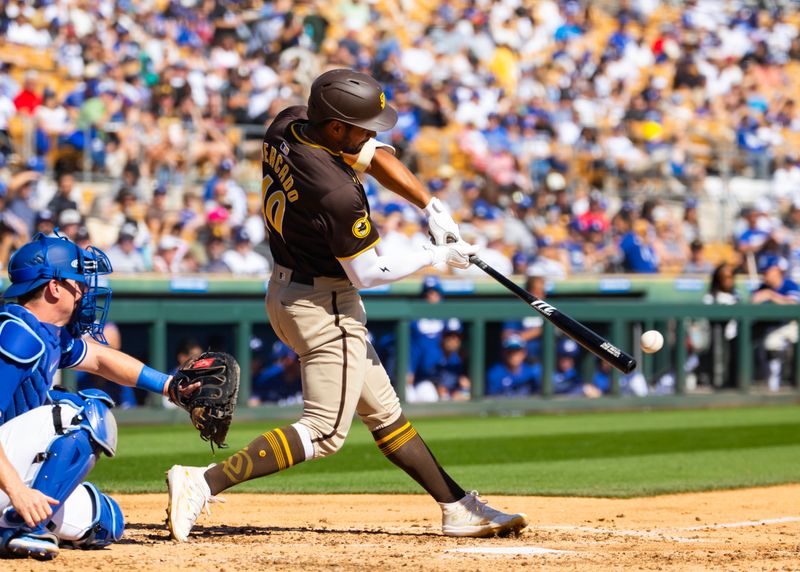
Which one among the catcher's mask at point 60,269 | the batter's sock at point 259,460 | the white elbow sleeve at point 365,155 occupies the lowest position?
the batter's sock at point 259,460

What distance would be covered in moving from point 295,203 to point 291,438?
37.1 inches

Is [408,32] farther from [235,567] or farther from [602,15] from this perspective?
[235,567]

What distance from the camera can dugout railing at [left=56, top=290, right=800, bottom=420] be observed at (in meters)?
11.3

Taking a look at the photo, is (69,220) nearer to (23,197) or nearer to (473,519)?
(23,197)

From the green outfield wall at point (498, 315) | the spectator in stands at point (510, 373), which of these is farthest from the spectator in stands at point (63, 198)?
the spectator in stands at point (510, 373)

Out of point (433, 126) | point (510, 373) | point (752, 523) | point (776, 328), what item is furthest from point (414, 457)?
point (433, 126)

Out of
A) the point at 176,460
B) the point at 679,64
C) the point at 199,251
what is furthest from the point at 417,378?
the point at 679,64

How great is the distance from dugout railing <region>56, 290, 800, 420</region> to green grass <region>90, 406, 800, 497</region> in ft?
1.89

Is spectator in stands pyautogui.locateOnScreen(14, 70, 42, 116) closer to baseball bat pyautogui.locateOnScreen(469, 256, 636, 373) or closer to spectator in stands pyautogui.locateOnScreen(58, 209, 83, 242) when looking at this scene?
spectator in stands pyautogui.locateOnScreen(58, 209, 83, 242)

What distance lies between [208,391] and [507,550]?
4.39ft

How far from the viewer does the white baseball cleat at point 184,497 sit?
16.3 ft

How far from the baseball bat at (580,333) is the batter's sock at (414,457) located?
2.40 feet

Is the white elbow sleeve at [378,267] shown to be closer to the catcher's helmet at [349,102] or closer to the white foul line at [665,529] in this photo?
the catcher's helmet at [349,102]

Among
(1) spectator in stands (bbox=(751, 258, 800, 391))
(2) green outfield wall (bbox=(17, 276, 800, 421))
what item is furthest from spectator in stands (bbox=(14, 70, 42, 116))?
(1) spectator in stands (bbox=(751, 258, 800, 391))
